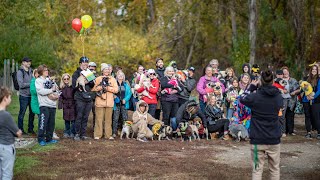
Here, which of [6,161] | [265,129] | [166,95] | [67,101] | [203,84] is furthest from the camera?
[203,84]

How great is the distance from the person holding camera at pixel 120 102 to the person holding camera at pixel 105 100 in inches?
11.8

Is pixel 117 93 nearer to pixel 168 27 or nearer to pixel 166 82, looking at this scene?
pixel 166 82

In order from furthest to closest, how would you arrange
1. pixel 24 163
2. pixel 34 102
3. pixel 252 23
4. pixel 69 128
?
pixel 252 23
pixel 69 128
pixel 34 102
pixel 24 163

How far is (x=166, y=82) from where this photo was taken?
547 inches

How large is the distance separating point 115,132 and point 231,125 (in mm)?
3034

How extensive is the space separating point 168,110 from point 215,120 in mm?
1283

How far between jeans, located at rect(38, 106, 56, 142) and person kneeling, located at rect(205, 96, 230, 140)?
410 centimetres

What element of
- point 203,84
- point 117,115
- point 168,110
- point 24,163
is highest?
point 203,84

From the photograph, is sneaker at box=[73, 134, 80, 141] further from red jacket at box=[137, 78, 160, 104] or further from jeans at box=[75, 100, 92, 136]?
red jacket at box=[137, 78, 160, 104]

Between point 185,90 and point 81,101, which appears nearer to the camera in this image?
point 81,101

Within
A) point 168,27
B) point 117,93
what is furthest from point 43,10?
point 117,93

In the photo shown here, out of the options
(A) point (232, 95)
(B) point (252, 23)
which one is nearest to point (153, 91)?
(A) point (232, 95)

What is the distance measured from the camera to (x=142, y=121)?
517 inches

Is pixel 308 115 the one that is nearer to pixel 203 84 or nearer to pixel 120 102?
pixel 203 84
